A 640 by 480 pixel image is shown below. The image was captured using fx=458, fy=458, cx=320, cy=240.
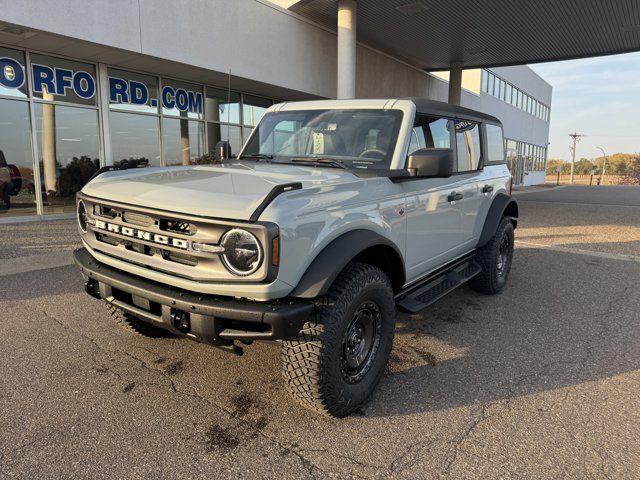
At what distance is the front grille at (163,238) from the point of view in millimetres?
2332

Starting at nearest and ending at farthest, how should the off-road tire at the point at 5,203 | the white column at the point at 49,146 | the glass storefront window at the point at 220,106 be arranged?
the off-road tire at the point at 5,203 → the white column at the point at 49,146 → the glass storefront window at the point at 220,106

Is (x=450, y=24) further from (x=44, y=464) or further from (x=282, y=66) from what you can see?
(x=44, y=464)

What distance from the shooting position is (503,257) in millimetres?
5430

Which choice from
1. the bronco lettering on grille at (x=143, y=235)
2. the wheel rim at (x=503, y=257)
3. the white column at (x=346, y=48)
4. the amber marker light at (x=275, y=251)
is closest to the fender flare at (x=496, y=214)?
the wheel rim at (x=503, y=257)

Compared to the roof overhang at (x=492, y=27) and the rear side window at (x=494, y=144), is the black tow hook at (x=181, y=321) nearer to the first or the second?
the rear side window at (x=494, y=144)

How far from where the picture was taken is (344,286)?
2.59 meters

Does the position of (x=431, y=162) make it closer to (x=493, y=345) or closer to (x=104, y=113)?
(x=493, y=345)

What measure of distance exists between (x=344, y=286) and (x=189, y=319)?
858 millimetres

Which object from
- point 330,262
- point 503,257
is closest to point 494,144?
point 503,257

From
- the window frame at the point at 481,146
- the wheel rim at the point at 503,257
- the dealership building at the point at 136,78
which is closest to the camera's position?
the window frame at the point at 481,146

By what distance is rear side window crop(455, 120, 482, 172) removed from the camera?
14.1 feet

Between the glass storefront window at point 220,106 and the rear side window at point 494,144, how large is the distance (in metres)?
9.95

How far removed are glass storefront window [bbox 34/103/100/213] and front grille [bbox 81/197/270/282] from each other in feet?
28.6

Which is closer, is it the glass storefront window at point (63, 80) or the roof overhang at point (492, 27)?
the glass storefront window at point (63, 80)
